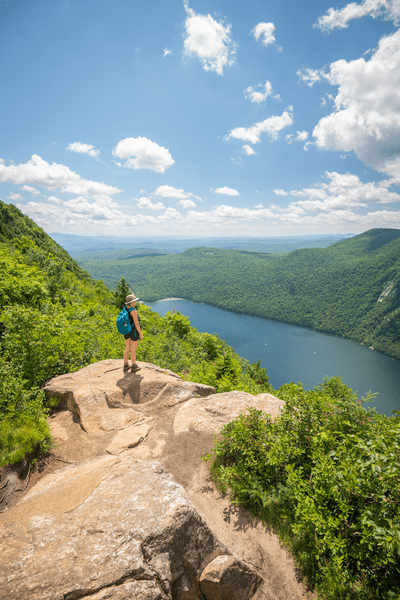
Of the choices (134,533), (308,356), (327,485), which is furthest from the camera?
(308,356)

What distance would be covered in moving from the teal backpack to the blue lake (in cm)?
8278

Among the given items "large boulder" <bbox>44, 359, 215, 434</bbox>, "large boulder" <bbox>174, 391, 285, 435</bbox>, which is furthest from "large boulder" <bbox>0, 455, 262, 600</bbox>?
"large boulder" <bbox>174, 391, 285, 435</bbox>

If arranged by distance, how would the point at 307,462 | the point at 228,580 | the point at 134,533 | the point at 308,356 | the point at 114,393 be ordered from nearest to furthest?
the point at 134,533
the point at 228,580
the point at 307,462
the point at 114,393
the point at 308,356

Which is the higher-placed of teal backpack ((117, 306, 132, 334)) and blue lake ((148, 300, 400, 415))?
teal backpack ((117, 306, 132, 334))

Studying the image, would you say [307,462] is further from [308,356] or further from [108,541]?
[308,356]

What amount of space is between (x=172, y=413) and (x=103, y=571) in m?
5.30

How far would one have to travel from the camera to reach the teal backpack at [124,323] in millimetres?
8633

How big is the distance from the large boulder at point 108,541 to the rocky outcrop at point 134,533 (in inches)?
0.5

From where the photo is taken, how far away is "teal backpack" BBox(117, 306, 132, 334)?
863 centimetres

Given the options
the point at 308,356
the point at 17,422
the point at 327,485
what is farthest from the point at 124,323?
the point at 308,356

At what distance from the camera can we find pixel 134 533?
3389mm

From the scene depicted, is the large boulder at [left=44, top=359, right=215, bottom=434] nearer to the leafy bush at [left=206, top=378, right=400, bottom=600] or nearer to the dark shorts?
the dark shorts

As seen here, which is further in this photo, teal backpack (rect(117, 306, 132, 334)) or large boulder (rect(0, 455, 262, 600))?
teal backpack (rect(117, 306, 132, 334))

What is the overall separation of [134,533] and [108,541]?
34 cm
